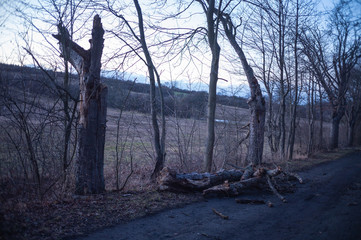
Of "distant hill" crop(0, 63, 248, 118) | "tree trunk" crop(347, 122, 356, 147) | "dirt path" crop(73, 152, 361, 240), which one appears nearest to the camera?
"dirt path" crop(73, 152, 361, 240)

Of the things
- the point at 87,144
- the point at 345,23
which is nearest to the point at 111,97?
the point at 87,144

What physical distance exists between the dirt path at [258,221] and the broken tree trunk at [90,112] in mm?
1836

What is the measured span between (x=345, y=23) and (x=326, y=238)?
22247mm

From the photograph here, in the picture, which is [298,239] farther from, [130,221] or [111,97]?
[111,97]

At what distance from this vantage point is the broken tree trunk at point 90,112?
6.18 meters

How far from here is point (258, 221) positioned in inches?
207

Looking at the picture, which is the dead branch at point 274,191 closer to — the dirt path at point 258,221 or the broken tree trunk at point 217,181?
the broken tree trunk at point 217,181

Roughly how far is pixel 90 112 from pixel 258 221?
13.4 feet

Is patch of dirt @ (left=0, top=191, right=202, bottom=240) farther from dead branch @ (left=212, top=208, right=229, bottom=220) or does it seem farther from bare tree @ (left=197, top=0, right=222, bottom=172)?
bare tree @ (left=197, top=0, right=222, bottom=172)

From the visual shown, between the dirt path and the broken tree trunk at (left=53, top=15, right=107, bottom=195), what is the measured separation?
1.84 m

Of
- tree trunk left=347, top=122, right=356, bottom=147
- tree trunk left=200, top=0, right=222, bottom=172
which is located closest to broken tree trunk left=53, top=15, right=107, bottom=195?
tree trunk left=200, top=0, right=222, bottom=172

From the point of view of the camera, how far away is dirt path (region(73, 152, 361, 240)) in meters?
4.49

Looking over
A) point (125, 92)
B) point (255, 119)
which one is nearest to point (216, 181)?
point (125, 92)

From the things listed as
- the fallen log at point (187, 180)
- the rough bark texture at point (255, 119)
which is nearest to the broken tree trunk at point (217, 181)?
the fallen log at point (187, 180)
